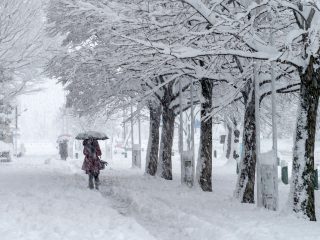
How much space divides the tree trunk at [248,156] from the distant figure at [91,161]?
4.65 meters

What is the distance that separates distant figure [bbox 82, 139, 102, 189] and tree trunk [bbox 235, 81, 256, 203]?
15.3ft

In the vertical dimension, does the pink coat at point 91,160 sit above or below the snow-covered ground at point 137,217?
above

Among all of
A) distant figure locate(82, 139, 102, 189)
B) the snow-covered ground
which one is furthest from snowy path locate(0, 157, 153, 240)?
distant figure locate(82, 139, 102, 189)

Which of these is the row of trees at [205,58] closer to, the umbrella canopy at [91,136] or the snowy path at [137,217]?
the snowy path at [137,217]

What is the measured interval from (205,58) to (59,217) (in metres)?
6.89

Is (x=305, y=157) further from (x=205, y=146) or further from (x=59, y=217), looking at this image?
(x=205, y=146)

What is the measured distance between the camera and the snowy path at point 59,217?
8.28 meters

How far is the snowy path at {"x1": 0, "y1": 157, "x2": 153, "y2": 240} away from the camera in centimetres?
828

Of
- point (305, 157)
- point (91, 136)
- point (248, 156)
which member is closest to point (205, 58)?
point (248, 156)

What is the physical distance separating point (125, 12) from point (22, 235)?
4.90m

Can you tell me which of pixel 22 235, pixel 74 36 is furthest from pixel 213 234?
pixel 74 36

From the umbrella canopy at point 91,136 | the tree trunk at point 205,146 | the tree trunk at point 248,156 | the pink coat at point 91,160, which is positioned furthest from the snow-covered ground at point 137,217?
the umbrella canopy at point 91,136

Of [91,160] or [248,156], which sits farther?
[91,160]

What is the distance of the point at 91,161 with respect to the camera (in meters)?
15.9
